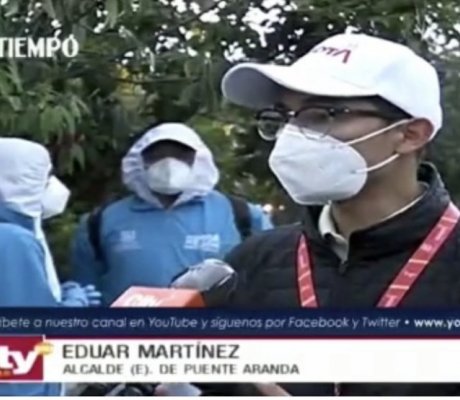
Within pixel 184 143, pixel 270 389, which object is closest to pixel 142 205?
pixel 184 143

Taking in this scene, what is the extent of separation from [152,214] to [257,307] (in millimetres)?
303

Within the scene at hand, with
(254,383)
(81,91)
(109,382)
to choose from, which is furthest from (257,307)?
(81,91)

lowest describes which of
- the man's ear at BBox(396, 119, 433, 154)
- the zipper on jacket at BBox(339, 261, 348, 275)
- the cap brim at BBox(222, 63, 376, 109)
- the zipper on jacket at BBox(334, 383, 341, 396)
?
the zipper on jacket at BBox(334, 383, 341, 396)

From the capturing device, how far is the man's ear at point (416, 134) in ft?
7.50

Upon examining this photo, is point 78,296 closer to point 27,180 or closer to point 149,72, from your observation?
point 27,180

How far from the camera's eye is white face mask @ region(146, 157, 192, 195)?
2.38 meters

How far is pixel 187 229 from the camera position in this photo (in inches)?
93.7

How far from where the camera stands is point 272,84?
2.34m

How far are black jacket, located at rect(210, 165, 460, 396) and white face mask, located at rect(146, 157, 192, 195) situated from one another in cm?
19

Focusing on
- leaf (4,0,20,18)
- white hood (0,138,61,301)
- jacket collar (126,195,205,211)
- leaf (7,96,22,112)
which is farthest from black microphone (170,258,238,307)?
leaf (4,0,20,18)

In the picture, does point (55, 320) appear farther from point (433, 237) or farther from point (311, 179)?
point (433, 237)

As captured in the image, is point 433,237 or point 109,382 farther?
point 109,382

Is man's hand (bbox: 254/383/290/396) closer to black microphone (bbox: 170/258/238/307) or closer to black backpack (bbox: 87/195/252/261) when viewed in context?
black microphone (bbox: 170/258/238/307)

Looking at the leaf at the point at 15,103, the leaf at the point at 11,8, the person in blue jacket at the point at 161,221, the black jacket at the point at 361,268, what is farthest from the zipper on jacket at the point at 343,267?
the leaf at the point at 11,8
